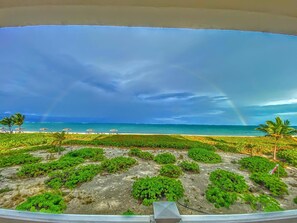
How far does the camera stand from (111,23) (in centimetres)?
47

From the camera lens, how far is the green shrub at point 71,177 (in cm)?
246

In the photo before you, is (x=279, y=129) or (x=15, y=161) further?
(x=279, y=129)

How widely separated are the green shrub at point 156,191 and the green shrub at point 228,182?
81 cm

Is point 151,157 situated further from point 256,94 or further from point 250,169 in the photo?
point 256,94

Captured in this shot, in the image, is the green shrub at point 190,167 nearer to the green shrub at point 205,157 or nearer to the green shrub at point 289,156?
the green shrub at point 205,157

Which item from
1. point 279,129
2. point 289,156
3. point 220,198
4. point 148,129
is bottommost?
point 220,198

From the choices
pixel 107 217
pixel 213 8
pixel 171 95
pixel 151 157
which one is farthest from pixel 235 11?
pixel 171 95

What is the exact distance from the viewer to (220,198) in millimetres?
2105

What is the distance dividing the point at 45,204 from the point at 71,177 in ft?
2.50

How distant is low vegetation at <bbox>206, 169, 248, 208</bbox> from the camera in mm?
2067

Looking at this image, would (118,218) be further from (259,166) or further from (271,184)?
(259,166)

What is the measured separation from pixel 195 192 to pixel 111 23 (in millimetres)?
2625

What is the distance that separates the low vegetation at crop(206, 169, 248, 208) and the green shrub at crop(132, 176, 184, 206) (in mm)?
470

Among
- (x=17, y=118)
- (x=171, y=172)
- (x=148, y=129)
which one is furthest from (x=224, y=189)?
(x=148, y=129)
